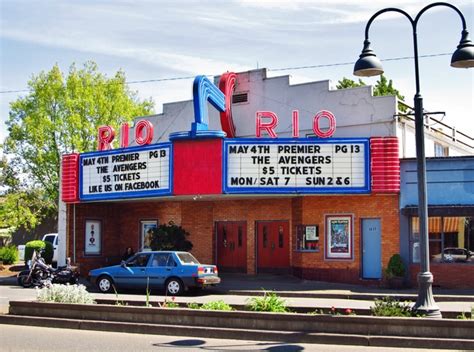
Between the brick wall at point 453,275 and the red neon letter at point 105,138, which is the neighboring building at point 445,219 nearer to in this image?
the brick wall at point 453,275

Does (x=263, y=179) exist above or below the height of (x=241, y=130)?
below

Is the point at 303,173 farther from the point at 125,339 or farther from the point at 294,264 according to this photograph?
the point at 125,339

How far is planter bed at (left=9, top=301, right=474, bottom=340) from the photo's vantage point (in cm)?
1202

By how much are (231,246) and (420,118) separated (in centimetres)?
1699

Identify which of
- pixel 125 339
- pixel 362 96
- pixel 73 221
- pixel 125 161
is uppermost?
pixel 362 96

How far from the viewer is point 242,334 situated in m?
13.1

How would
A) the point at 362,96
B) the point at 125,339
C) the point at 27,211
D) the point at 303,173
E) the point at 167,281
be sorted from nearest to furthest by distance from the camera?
1. the point at 125,339
2. the point at 167,281
3. the point at 303,173
4. the point at 362,96
5. the point at 27,211

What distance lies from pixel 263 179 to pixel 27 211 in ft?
88.6

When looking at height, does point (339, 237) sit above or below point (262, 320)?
above

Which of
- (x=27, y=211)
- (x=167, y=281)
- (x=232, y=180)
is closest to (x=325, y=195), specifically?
(x=232, y=180)

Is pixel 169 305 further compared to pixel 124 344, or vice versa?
pixel 169 305

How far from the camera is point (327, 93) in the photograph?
91.0 feet

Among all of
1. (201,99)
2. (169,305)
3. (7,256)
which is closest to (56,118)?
(7,256)

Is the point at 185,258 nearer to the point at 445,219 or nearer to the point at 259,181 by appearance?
the point at 259,181
